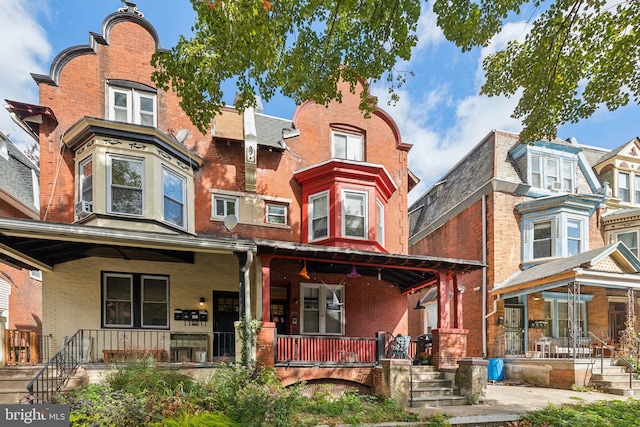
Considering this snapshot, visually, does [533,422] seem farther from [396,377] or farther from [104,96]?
[104,96]

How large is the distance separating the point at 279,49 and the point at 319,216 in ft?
24.6

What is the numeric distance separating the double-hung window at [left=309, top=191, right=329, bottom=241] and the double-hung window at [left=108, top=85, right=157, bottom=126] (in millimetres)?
6206

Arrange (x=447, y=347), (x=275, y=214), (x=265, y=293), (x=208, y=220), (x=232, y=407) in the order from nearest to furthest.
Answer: (x=232, y=407), (x=265, y=293), (x=447, y=347), (x=208, y=220), (x=275, y=214)

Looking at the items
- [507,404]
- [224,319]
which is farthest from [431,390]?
[224,319]

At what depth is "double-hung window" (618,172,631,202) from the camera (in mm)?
19891

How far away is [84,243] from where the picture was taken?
1038 cm

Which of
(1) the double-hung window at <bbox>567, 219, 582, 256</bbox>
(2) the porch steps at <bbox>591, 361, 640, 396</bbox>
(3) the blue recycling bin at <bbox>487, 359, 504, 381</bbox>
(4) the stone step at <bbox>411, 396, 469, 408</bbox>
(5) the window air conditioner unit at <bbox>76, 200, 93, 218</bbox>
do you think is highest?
→ (5) the window air conditioner unit at <bbox>76, 200, 93, 218</bbox>

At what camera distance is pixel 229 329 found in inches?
525

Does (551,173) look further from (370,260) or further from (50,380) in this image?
(50,380)

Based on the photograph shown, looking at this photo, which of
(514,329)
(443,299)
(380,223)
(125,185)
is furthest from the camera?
(514,329)

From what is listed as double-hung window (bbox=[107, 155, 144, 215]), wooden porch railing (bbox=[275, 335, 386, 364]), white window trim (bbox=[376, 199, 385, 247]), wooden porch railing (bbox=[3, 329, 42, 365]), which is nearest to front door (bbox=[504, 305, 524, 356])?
white window trim (bbox=[376, 199, 385, 247])

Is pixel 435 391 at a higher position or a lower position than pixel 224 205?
lower

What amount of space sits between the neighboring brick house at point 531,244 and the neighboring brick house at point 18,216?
54.3ft

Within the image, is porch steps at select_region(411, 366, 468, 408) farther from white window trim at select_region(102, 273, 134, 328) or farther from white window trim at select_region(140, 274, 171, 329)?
white window trim at select_region(102, 273, 134, 328)
